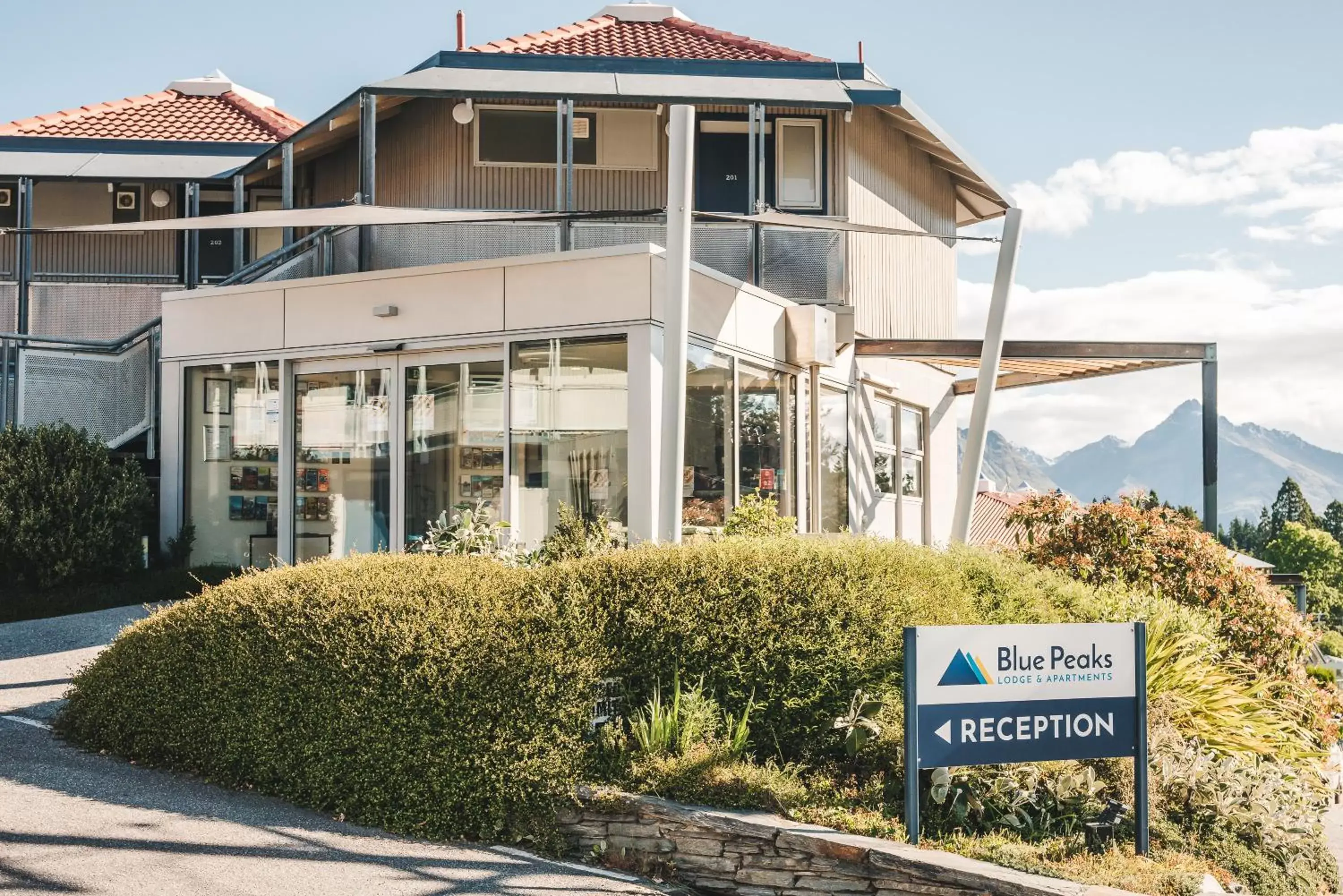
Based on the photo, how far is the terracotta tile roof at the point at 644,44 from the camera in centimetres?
1756

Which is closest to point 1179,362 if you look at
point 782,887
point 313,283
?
point 313,283

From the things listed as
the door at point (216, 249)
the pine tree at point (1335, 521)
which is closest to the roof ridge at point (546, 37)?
the door at point (216, 249)

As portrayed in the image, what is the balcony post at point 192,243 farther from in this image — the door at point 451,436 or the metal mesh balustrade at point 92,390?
the door at point 451,436

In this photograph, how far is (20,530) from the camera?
1316cm

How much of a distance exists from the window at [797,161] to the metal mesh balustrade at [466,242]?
3482 mm

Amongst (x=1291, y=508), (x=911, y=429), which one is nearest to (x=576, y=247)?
(x=911, y=429)

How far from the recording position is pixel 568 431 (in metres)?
→ 12.3

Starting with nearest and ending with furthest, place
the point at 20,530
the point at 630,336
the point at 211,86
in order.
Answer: the point at 630,336 < the point at 20,530 < the point at 211,86

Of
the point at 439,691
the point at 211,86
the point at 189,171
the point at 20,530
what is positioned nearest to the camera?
the point at 439,691

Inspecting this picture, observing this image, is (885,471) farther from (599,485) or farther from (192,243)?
(192,243)

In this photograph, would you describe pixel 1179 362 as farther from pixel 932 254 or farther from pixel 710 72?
pixel 710 72

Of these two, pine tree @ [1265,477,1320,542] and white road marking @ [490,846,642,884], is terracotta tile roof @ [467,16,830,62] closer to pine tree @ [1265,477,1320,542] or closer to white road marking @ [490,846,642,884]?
white road marking @ [490,846,642,884]

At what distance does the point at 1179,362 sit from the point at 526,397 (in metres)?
7.95

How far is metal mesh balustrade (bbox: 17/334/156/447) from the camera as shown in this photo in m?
15.0
